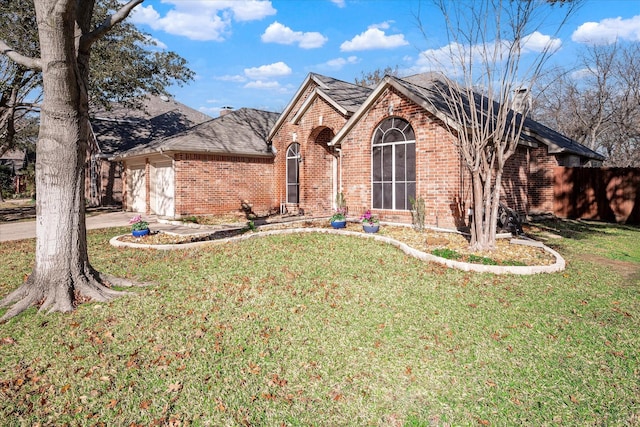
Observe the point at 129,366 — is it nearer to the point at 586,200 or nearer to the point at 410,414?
the point at 410,414

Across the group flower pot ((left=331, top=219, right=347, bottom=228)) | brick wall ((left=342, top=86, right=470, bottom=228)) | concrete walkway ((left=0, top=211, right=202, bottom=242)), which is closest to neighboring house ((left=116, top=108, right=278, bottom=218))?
concrete walkway ((left=0, top=211, right=202, bottom=242))

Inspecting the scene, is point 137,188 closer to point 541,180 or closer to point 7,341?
point 7,341

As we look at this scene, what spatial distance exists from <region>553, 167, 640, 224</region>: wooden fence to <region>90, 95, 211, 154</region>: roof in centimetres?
2228

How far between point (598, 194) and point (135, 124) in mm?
27714

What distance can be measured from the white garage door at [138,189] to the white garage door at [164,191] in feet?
4.83

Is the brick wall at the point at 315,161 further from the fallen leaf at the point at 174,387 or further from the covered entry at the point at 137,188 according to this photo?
the fallen leaf at the point at 174,387

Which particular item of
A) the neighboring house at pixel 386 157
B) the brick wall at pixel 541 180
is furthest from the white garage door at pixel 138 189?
the brick wall at pixel 541 180

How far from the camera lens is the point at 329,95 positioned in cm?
1516

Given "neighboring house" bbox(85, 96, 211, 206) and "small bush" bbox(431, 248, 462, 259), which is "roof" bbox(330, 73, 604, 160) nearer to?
"small bush" bbox(431, 248, 462, 259)

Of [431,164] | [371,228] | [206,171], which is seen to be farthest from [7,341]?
[206,171]

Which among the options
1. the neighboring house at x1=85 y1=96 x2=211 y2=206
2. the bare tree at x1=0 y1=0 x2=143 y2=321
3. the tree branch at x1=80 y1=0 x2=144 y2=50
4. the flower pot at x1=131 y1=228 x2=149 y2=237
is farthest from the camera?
the neighboring house at x1=85 y1=96 x2=211 y2=206

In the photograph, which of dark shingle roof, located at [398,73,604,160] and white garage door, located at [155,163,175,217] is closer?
dark shingle roof, located at [398,73,604,160]

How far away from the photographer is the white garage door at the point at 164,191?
1605 cm

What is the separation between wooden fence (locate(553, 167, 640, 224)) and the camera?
14703 mm
